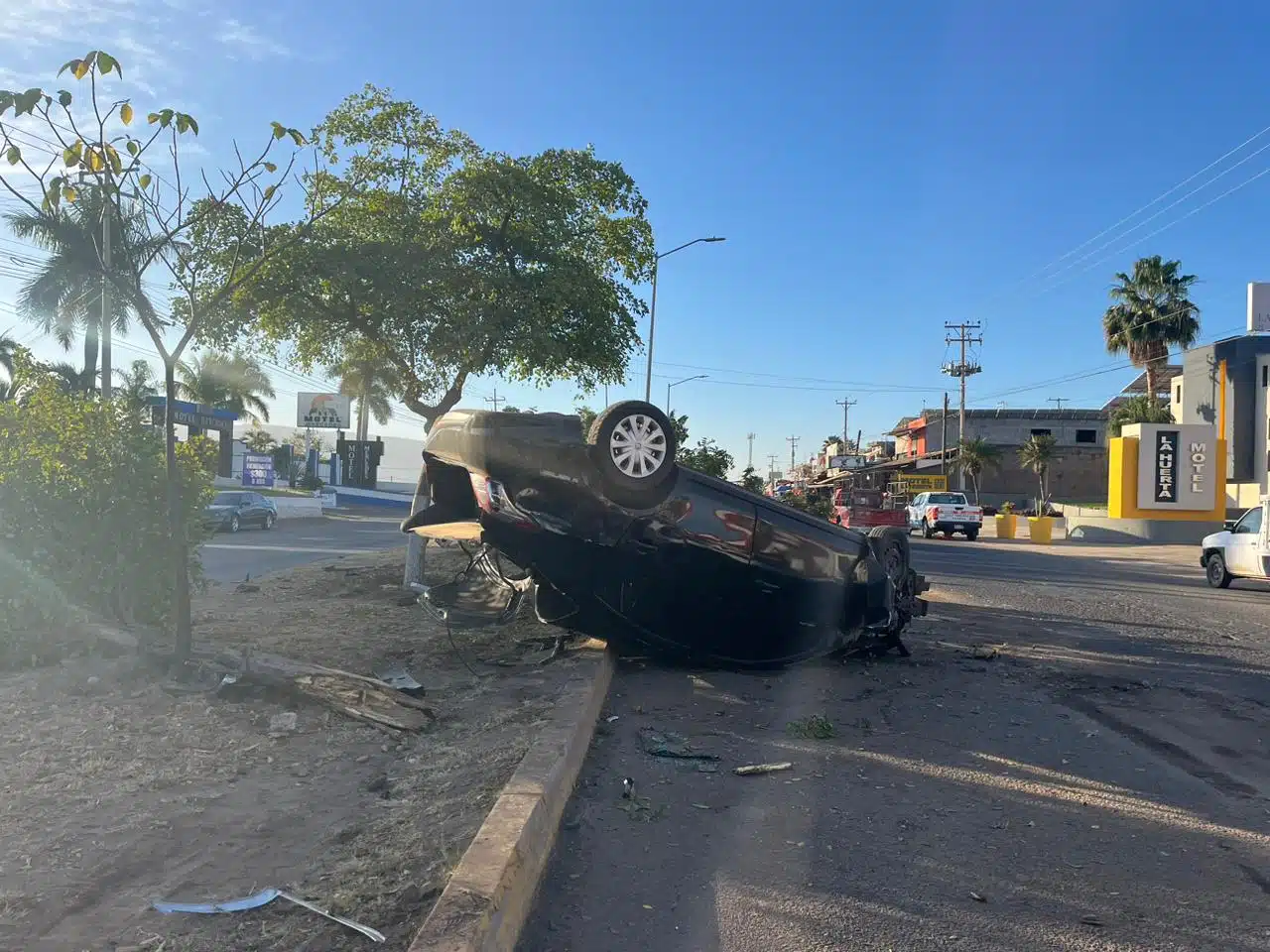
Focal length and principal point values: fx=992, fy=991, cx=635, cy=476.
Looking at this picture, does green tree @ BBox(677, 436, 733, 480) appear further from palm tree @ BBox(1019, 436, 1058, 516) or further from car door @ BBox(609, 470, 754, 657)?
palm tree @ BBox(1019, 436, 1058, 516)

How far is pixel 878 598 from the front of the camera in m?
8.12

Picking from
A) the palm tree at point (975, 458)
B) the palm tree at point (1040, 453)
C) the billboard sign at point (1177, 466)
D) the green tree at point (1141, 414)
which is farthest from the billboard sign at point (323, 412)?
the billboard sign at point (1177, 466)

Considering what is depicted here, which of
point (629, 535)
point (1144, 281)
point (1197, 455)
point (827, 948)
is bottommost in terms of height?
point (827, 948)

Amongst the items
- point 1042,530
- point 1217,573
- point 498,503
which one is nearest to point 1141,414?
point 1042,530

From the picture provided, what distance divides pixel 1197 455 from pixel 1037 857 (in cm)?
3374

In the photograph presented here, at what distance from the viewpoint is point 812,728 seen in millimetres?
6184

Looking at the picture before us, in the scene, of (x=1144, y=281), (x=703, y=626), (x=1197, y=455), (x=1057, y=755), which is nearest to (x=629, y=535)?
(x=703, y=626)

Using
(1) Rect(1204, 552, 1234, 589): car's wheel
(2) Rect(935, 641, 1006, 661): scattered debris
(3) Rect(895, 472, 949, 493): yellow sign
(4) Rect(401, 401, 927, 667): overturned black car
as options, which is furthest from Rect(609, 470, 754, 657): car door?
(3) Rect(895, 472, 949, 493): yellow sign

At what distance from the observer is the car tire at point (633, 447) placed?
6547 mm

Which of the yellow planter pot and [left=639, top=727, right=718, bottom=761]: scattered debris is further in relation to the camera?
the yellow planter pot

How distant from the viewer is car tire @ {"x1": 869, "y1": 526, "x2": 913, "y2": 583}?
8651 mm

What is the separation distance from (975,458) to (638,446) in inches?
2287

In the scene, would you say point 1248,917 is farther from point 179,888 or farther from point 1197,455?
point 1197,455

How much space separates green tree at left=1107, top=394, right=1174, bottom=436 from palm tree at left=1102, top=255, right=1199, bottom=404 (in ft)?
1.97
